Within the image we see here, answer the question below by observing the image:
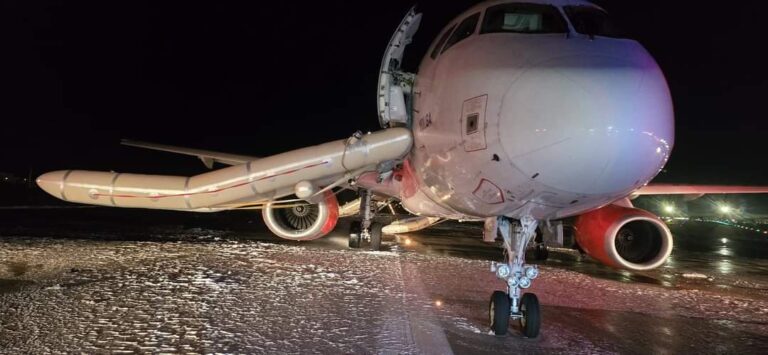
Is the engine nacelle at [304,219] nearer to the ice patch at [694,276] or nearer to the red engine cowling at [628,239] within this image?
the red engine cowling at [628,239]

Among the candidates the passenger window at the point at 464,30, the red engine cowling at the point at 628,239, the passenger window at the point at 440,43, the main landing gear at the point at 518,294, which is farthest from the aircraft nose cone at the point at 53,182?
the red engine cowling at the point at 628,239

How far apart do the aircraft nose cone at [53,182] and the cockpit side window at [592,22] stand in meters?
7.09

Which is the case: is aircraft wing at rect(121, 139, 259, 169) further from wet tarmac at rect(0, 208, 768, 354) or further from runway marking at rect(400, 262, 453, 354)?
runway marking at rect(400, 262, 453, 354)

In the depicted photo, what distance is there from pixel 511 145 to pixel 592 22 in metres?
1.50

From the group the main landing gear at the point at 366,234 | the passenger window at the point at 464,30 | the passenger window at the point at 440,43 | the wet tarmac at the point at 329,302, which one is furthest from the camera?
the main landing gear at the point at 366,234

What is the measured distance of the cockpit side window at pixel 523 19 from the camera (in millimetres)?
4832

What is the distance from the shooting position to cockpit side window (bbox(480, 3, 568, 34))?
15.9 feet

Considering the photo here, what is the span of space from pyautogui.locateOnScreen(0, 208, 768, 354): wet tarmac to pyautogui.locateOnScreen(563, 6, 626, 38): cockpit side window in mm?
2802

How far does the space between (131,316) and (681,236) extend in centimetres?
2240

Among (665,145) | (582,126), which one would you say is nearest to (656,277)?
(665,145)

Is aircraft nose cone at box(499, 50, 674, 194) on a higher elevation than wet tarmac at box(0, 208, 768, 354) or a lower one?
higher

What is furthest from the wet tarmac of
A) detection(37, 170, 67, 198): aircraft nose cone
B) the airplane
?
detection(37, 170, 67, 198): aircraft nose cone

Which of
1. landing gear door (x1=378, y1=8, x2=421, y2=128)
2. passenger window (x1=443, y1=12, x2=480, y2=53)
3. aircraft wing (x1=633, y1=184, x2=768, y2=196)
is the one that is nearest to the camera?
passenger window (x1=443, y1=12, x2=480, y2=53)

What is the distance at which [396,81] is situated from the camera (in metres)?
7.06
